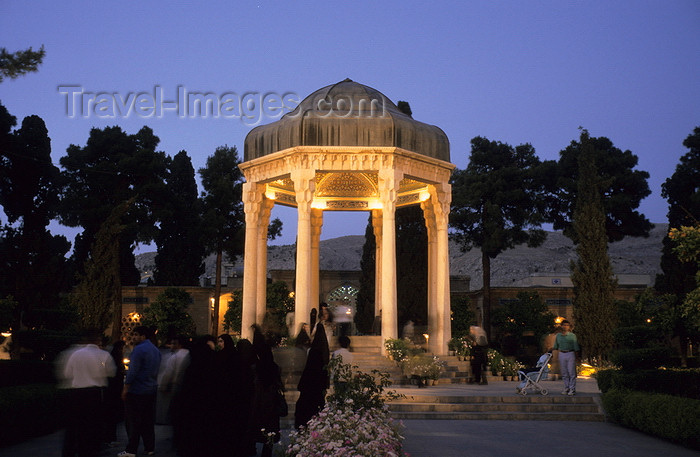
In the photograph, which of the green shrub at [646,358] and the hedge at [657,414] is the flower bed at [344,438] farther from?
the green shrub at [646,358]

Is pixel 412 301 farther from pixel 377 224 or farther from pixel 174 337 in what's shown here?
pixel 174 337

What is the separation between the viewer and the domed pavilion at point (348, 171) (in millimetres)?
21000

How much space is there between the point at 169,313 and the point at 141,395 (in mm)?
26938

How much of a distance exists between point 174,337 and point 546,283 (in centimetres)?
4067

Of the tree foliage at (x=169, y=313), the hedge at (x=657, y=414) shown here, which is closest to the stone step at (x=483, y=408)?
the hedge at (x=657, y=414)

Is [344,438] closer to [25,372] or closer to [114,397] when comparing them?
[114,397]

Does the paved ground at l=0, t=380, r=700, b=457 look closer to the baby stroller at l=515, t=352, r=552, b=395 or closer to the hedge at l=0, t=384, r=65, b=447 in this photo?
the hedge at l=0, t=384, r=65, b=447

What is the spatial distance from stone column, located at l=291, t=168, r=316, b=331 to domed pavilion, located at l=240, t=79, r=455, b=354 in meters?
0.03

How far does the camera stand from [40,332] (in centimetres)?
1384

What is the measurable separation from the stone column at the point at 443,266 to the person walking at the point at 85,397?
14.2m

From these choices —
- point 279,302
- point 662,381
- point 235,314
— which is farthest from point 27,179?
point 662,381

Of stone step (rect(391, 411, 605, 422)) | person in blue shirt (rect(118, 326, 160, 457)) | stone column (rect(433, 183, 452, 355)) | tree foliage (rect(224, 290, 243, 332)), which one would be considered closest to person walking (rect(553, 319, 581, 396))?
stone step (rect(391, 411, 605, 422))

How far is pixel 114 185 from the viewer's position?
137 ft

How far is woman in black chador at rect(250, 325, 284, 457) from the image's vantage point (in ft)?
30.4
